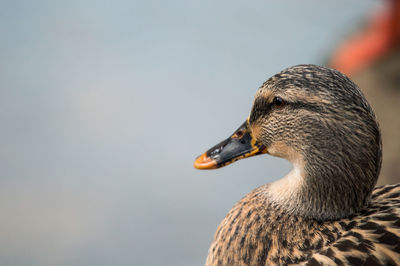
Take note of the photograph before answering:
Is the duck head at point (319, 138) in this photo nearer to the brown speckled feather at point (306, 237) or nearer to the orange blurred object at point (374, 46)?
the brown speckled feather at point (306, 237)

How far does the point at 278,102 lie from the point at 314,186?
24cm

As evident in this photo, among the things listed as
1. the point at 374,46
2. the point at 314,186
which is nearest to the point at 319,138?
the point at 314,186

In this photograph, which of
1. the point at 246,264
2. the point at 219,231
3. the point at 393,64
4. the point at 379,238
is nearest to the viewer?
the point at 379,238

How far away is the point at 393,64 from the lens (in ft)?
12.3

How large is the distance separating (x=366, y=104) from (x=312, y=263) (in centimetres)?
42

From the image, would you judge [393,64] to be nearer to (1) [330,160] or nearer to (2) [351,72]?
(2) [351,72]

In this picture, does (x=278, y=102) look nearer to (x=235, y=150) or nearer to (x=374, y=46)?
(x=235, y=150)

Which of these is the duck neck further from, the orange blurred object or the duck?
the orange blurred object

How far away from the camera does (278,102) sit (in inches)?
A: 55.8

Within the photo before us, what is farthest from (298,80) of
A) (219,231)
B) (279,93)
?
(219,231)

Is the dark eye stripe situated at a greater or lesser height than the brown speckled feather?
greater

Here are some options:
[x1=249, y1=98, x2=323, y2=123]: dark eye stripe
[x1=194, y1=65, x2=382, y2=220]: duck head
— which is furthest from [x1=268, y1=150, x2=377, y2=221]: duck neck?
[x1=249, y1=98, x2=323, y2=123]: dark eye stripe

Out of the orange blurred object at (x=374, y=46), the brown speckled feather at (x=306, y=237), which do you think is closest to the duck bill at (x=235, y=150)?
the brown speckled feather at (x=306, y=237)

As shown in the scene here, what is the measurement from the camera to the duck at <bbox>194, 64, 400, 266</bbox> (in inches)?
51.5
